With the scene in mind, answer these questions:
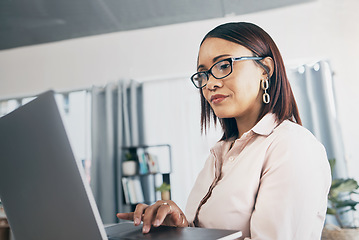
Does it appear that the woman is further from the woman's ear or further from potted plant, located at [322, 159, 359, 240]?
potted plant, located at [322, 159, 359, 240]

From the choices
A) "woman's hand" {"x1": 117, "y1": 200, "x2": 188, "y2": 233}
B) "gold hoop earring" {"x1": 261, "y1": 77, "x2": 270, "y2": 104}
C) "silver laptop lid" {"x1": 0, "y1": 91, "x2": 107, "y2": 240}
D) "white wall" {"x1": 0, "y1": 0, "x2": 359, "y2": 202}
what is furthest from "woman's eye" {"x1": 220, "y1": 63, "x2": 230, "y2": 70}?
"white wall" {"x1": 0, "y1": 0, "x2": 359, "y2": 202}

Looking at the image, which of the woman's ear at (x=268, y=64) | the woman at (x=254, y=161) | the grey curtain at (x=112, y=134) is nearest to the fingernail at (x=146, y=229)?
the woman at (x=254, y=161)

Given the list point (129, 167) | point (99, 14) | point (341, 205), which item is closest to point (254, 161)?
point (341, 205)

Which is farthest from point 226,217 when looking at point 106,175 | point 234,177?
point 106,175

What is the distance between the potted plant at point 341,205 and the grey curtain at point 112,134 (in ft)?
6.75

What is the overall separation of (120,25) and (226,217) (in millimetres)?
3144

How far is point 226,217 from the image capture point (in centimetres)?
64

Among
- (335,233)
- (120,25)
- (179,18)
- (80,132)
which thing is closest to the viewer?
(335,233)

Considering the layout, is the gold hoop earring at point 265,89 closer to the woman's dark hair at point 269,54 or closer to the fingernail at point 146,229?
the woman's dark hair at point 269,54

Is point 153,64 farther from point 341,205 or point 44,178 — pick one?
point 44,178

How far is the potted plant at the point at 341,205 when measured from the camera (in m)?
2.17

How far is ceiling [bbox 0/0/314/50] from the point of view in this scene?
288cm

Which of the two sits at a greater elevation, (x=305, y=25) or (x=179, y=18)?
(x=179, y=18)

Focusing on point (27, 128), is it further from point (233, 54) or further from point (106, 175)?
point (106, 175)
